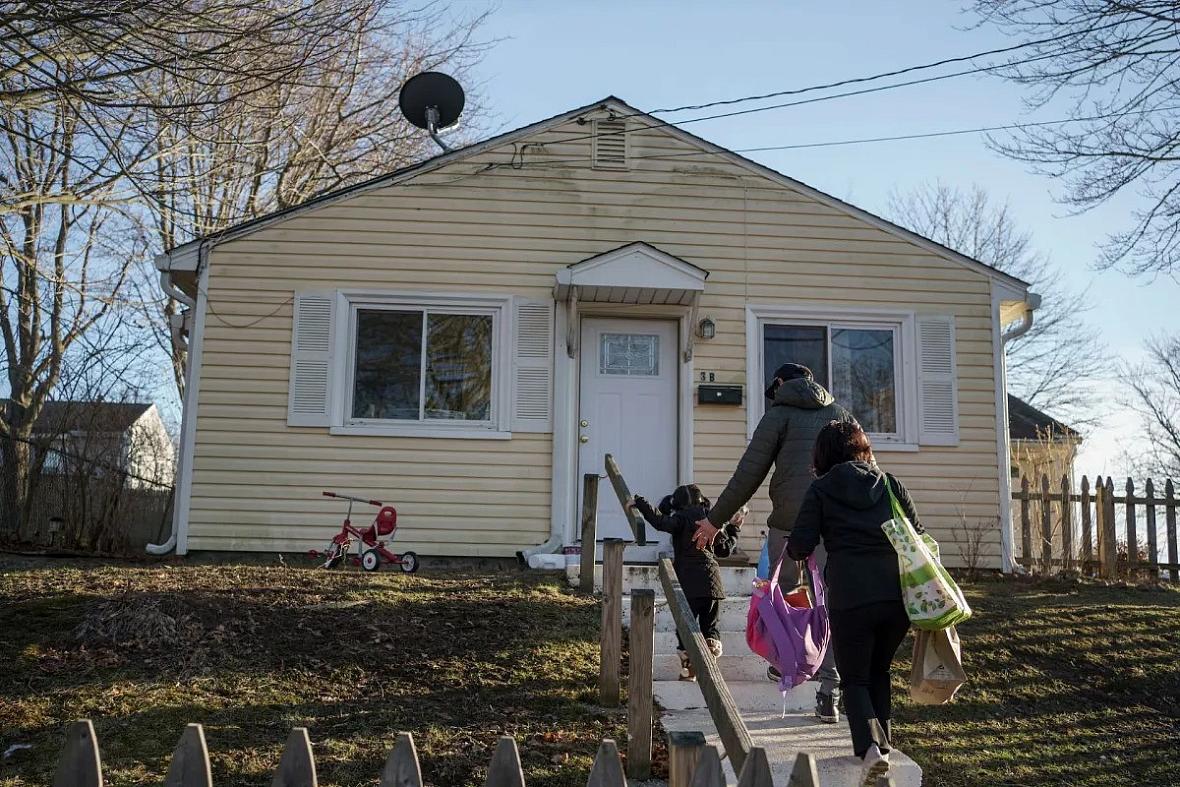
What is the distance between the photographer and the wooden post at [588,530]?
858 cm

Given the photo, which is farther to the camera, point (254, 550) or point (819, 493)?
point (254, 550)

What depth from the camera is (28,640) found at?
675 centimetres

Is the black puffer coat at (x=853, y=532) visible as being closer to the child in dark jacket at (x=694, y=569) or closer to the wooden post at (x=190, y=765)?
the child in dark jacket at (x=694, y=569)

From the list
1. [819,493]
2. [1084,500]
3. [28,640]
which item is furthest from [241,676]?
[1084,500]

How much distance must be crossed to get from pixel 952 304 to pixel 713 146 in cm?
303

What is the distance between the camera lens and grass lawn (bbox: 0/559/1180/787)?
5410 millimetres

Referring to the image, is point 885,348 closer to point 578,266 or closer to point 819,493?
point 578,266

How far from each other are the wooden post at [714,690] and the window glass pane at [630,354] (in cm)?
568

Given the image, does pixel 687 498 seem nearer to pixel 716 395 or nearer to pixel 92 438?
pixel 716 395

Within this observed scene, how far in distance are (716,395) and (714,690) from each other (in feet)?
23.0

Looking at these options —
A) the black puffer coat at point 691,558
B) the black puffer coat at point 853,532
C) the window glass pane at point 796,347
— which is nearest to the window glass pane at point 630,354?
the window glass pane at point 796,347

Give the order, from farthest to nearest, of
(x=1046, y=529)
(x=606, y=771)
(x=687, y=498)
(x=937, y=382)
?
(x=1046, y=529)
(x=937, y=382)
(x=687, y=498)
(x=606, y=771)

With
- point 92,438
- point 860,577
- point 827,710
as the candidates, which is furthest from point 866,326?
point 92,438

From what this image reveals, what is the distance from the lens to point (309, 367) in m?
10.9
